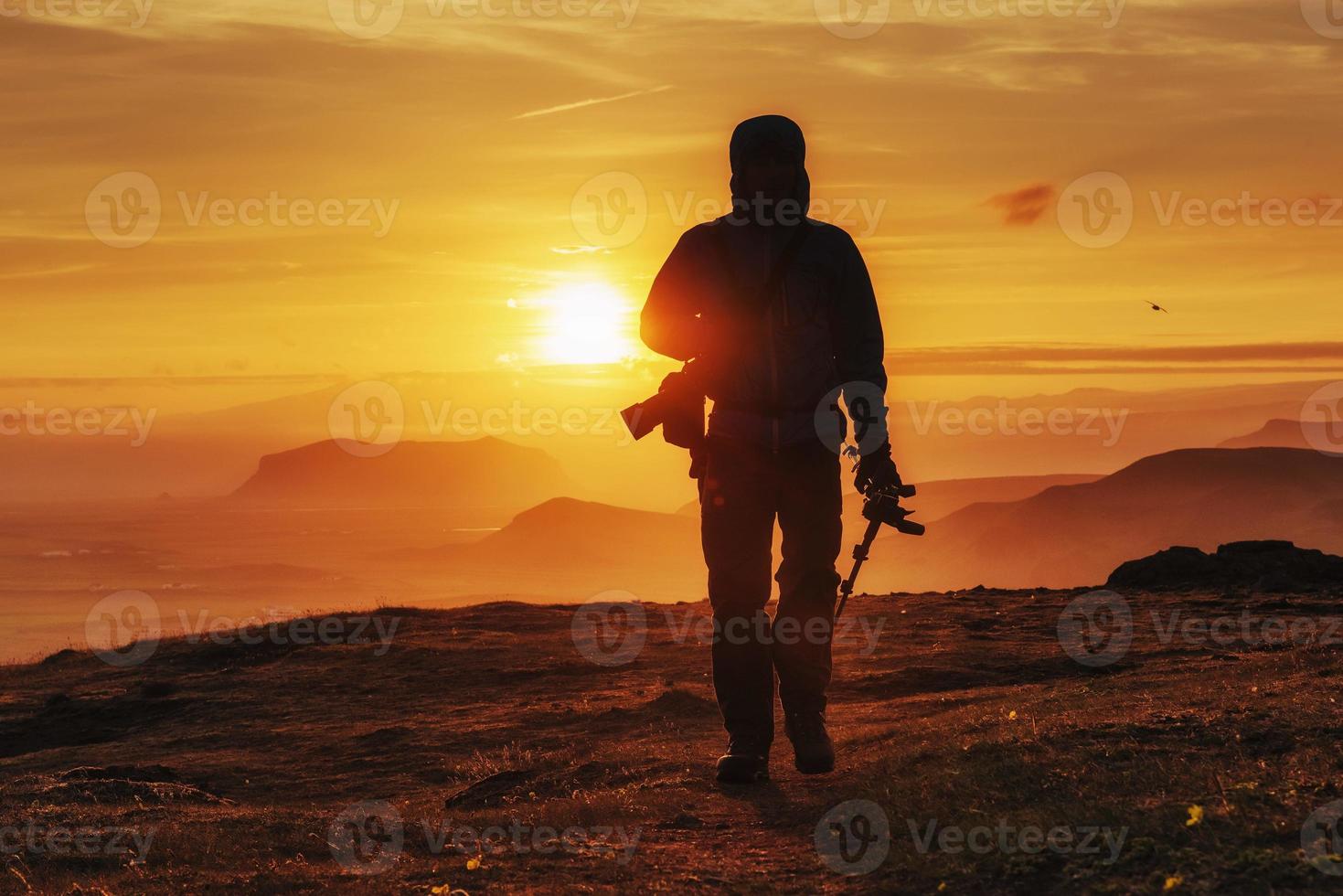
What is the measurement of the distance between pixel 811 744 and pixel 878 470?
1.76 m

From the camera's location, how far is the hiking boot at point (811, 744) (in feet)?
25.4

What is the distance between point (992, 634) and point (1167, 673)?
15.7ft

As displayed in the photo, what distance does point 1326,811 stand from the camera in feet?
16.6

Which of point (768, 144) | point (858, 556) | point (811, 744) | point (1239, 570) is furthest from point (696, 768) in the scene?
point (1239, 570)

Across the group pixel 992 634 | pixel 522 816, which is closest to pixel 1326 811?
pixel 522 816

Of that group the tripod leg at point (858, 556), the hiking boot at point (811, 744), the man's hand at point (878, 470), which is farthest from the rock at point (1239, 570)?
the hiking boot at point (811, 744)

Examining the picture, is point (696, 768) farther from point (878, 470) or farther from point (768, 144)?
point (768, 144)

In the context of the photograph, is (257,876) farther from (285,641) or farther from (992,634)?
(285,641)

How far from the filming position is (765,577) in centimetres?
782

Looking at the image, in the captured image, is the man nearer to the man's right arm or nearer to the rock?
the man's right arm

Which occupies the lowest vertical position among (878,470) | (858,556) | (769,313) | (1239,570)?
(1239,570)

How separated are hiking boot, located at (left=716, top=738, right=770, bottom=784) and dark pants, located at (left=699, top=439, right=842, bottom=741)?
0.20 ft

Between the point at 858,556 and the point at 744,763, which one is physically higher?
the point at 858,556

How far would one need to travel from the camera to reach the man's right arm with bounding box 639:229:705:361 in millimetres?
7949
